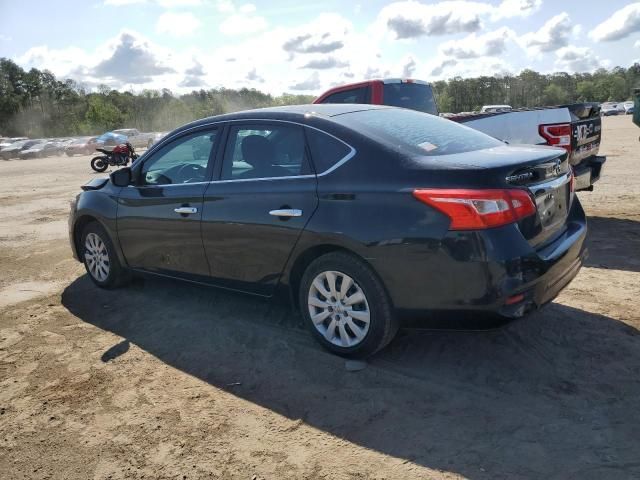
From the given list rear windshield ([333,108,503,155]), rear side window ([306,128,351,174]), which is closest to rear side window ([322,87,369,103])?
rear windshield ([333,108,503,155])

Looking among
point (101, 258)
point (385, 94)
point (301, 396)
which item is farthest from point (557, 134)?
point (101, 258)

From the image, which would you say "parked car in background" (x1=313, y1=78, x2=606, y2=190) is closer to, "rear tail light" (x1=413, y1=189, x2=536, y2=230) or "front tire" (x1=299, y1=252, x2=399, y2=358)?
"rear tail light" (x1=413, y1=189, x2=536, y2=230)

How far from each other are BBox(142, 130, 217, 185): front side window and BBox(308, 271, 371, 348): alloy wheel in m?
1.45

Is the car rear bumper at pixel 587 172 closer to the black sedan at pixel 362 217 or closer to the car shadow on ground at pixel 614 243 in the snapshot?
the car shadow on ground at pixel 614 243

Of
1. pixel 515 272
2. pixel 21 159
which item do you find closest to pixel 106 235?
pixel 515 272

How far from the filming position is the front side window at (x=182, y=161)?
177 inches

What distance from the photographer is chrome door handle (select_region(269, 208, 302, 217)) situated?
368 centimetres

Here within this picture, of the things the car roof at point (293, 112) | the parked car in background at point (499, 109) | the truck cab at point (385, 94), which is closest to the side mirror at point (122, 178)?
the car roof at point (293, 112)

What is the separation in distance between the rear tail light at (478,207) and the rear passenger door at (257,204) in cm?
92

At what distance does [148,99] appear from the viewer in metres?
94.9

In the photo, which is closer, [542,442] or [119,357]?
[542,442]

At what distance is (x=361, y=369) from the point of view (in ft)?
11.7

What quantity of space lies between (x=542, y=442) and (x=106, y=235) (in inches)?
170

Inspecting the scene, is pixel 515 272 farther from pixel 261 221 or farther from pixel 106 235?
pixel 106 235
